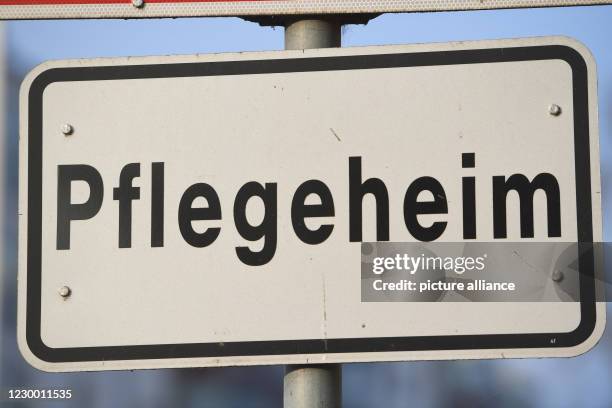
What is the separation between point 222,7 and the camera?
1575mm

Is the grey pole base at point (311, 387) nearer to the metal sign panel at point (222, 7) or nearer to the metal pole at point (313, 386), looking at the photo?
the metal pole at point (313, 386)

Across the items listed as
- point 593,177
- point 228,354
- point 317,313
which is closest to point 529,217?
point 593,177

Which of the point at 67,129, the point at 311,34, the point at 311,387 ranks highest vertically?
the point at 311,34

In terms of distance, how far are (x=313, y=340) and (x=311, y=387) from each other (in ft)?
0.21

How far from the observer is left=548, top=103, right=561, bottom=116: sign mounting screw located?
147 centimetres

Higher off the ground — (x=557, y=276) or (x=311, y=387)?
(x=557, y=276)

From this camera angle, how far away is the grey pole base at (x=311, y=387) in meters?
1.45

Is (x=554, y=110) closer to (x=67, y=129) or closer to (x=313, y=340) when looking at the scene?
(x=313, y=340)

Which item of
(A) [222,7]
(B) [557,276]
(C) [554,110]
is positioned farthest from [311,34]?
(B) [557,276]

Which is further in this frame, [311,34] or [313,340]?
[311,34]

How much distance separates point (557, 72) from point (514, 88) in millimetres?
63

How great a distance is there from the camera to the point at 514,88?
1.49 meters

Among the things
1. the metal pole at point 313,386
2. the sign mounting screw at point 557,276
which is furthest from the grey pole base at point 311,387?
the sign mounting screw at point 557,276

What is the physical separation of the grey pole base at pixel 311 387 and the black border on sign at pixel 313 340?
4 cm
